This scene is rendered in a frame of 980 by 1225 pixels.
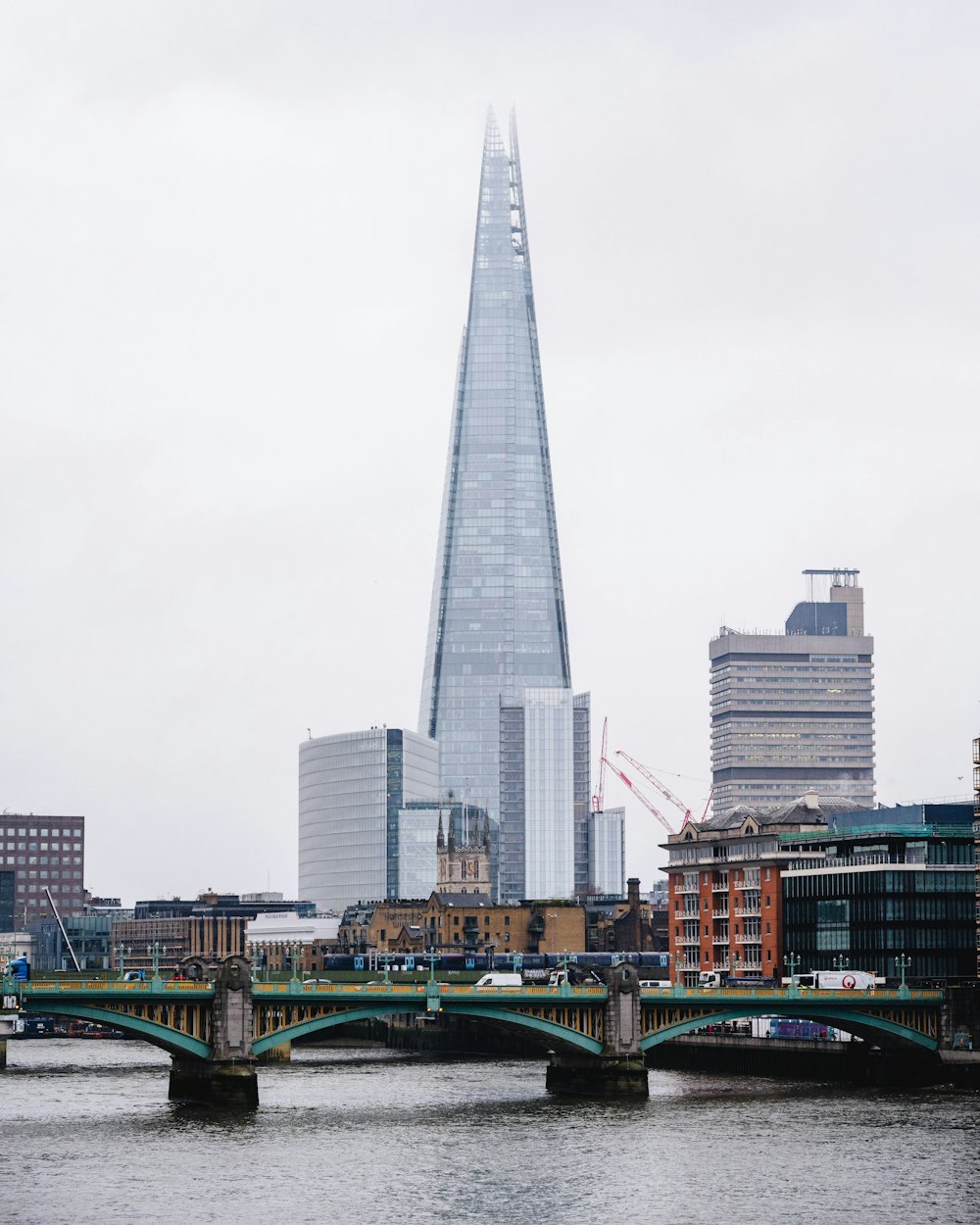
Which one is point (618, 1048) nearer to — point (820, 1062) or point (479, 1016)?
point (479, 1016)

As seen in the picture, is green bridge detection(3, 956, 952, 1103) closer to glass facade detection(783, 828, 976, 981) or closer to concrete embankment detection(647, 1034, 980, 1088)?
concrete embankment detection(647, 1034, 980, 1088)

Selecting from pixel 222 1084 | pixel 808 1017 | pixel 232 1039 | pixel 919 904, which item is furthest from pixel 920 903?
pixel 222 1084

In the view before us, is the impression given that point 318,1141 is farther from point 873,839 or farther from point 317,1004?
point 873,839

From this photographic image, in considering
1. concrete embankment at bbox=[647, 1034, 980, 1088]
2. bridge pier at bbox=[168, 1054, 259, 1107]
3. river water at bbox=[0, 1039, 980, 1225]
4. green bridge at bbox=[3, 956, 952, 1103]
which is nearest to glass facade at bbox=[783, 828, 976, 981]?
concrete embankment at bbox=[647, 1034, 980, 1088]

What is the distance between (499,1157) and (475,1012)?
33255mm

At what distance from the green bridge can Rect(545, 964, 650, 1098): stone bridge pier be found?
6 cm

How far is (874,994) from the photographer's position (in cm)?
16225

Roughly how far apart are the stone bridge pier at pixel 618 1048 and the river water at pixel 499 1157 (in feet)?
8.80

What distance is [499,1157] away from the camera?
116312 mm

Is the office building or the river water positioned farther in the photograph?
the office building

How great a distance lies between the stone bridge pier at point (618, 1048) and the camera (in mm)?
148625

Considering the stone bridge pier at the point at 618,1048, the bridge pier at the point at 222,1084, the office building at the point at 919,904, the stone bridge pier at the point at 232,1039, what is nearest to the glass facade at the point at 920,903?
the office building at the point at 919,904

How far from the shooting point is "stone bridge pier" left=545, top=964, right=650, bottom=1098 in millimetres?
148625

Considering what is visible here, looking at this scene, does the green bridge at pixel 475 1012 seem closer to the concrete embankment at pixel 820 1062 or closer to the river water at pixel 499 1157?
the concrete embankment at pixel 820 1062
